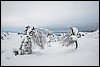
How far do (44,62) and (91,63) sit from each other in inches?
230

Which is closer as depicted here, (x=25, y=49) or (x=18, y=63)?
(x=18, y=63)

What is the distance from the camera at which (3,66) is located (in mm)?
19172

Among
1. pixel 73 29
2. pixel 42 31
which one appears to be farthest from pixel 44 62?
pixel 73 29

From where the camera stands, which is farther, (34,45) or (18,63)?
(34,45)

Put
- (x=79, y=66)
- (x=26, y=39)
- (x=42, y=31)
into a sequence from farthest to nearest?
(x=42, y=31) → (x=26, y=39) → (x=79, y=66)

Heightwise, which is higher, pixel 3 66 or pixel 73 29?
pixel 73 29

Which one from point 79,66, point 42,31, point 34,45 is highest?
point 42,31

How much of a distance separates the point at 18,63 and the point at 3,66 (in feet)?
6.35

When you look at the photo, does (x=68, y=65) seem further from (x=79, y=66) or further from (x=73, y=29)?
(x=73, y=29)

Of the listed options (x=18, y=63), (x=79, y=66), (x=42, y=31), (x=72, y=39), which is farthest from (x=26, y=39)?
(x=79, y=66)

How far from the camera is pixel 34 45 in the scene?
82.6 ft

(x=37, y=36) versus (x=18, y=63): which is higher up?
(x=37, y=36)

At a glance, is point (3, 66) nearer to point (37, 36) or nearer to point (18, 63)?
point (18, 63)

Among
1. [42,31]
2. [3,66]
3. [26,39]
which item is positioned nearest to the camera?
[3,66]
